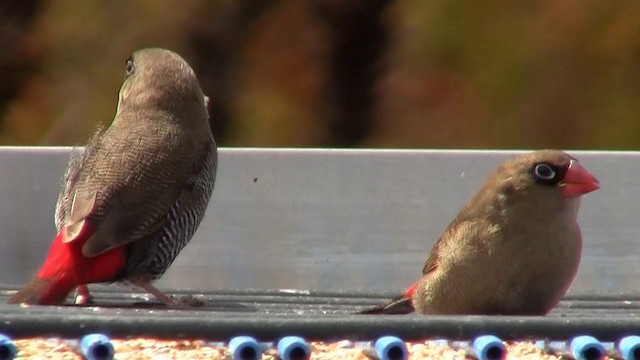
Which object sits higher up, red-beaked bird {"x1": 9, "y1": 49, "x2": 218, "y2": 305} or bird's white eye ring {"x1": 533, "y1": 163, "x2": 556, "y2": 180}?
bird's white eye ring {"x1": 533, "y1": 163, "x2": 556, "y2": 180}

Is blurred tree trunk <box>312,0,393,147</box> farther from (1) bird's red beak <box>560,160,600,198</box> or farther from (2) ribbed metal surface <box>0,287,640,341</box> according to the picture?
(2) ribbed metal surface <box>0,287,640,341</box>

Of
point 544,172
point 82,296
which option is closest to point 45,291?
point 82,296

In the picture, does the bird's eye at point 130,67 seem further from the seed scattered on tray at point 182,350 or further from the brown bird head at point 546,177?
the seed scattered on tray at point 182,350

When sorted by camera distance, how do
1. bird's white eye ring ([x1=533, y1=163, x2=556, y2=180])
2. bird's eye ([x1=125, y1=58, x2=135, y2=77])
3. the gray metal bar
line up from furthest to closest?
bird's eye ([x1=125, y1=58, x2=135, y2=77]) → the gray metal bar → bird's white eye ring ([x1=533, y1=163, x2=556, y2=180])

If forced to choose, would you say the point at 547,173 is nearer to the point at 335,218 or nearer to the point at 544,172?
the point at 544,172

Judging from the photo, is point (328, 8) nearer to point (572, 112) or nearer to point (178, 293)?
point (572, 112)

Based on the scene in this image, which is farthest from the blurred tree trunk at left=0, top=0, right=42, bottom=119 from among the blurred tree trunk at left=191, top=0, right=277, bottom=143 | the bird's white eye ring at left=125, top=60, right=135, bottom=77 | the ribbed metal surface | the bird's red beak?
the ribbed metal surface

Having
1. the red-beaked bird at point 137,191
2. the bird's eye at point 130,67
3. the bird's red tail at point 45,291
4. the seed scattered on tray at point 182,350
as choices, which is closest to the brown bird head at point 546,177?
the seed scattered on tray at point 182,350
